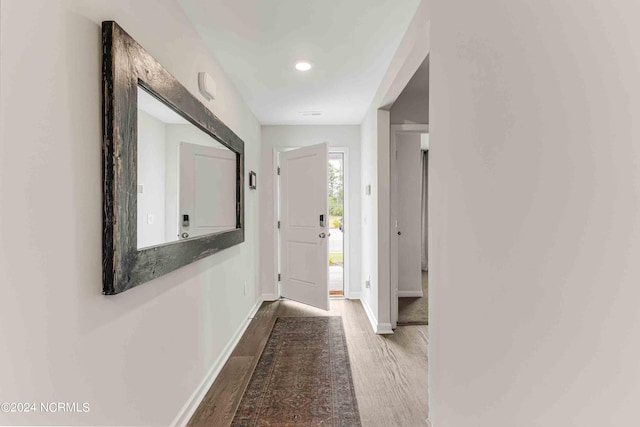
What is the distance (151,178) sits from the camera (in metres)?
1.53

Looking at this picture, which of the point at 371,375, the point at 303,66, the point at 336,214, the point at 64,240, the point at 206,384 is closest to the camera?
the point at 64,240

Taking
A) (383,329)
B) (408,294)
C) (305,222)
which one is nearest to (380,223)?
(383,329)

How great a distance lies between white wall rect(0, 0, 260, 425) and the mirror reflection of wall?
253mm

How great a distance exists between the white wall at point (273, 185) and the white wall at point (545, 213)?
320cm

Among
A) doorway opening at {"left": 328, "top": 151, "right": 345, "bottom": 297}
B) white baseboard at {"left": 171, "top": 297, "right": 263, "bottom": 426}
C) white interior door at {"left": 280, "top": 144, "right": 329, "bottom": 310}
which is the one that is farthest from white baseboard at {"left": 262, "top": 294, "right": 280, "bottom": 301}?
white baseboard at {"left": 171, "top": 297, "right": 263, "bottom": 426}

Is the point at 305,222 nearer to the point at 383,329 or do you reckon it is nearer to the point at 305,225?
the point at 305,225

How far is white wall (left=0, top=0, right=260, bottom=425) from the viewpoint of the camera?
2.79 feet

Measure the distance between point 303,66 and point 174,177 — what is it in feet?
4.95

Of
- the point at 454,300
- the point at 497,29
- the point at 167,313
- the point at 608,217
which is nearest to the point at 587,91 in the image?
the point at 608,217

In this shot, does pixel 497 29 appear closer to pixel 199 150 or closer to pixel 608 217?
pixel 608 217

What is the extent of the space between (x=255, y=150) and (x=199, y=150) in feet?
6.91

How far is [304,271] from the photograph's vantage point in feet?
13.9

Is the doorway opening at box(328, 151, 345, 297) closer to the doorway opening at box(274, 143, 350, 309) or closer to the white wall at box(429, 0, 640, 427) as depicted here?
the doorway opening at box(274, 143, 350, 309)

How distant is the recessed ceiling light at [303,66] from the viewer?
265cm
